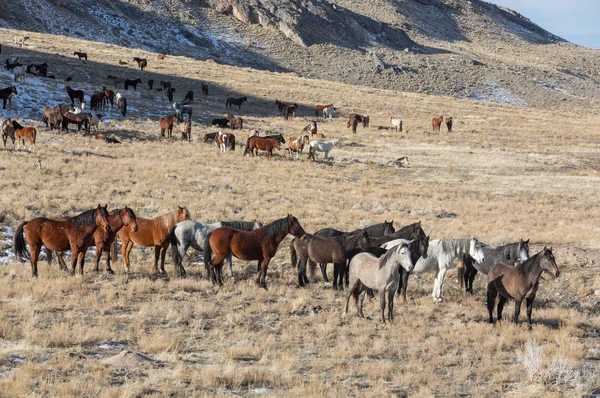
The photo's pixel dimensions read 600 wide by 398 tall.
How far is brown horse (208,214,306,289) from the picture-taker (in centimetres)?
1245

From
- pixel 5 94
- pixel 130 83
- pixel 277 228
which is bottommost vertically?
pixel 277 228

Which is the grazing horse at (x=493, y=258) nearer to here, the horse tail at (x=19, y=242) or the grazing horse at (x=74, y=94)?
the horse tail at (x=19, y=242)

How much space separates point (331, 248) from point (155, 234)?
156 inches

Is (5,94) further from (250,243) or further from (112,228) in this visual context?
(250,243)

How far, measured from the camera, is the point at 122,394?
23.0 feet

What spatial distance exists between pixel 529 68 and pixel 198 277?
118 metres

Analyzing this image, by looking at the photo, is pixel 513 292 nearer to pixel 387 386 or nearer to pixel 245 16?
pixel 387 386

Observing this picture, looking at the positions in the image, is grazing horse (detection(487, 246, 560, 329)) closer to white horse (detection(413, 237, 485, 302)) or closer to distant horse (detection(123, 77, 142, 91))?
white horse (detection(413, 237, 485, 302))

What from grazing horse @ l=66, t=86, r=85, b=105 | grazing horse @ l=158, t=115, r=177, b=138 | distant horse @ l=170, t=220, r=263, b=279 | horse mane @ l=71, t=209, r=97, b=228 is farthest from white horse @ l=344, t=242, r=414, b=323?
grazing horse @ l=66, t=86, r=85, b=105

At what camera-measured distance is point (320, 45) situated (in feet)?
354

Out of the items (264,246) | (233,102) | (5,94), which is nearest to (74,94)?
(5,94)

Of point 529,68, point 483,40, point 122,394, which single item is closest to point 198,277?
point 122,394

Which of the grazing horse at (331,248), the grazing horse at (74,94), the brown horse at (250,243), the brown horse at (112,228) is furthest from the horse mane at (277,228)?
the grazing horse at (74,94)

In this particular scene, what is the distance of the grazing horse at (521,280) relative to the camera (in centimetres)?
1052
